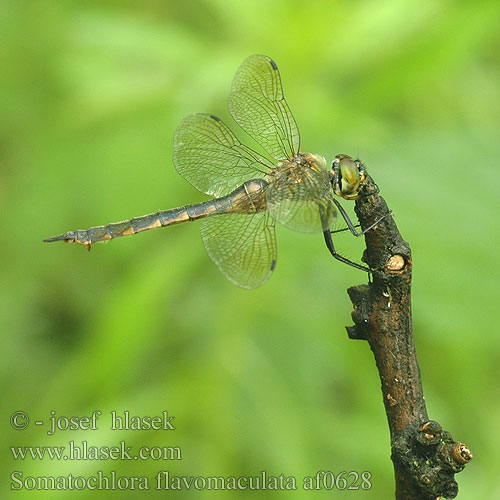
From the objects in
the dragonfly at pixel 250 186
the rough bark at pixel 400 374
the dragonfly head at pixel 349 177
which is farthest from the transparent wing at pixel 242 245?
the rough bark at pixel 400 374

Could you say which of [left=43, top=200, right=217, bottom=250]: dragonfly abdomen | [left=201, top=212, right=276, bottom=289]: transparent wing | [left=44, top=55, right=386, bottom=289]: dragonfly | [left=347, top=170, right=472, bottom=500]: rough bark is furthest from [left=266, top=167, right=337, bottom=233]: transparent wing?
[left=347, top=170, right=472, bottom=500]: rough bark

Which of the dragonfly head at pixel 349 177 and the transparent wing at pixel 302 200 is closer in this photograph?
the dragonfly head at pixel 349 177

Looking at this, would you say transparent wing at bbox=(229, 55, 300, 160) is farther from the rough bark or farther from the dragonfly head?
the rough bark


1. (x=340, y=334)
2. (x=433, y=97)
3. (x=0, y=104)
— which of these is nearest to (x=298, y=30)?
(x=433, y=97)

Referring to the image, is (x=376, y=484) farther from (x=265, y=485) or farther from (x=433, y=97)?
(x=433, y=97)

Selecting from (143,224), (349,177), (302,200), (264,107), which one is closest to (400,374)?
(349,177)

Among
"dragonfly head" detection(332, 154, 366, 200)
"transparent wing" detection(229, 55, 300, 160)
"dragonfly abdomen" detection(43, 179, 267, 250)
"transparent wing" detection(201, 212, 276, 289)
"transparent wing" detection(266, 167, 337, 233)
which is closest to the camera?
"dragonfly head" detection(332, 154, 366, 200)

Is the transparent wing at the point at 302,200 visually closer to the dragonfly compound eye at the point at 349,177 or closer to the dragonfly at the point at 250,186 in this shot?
the dragonfly at the point at 250,186
